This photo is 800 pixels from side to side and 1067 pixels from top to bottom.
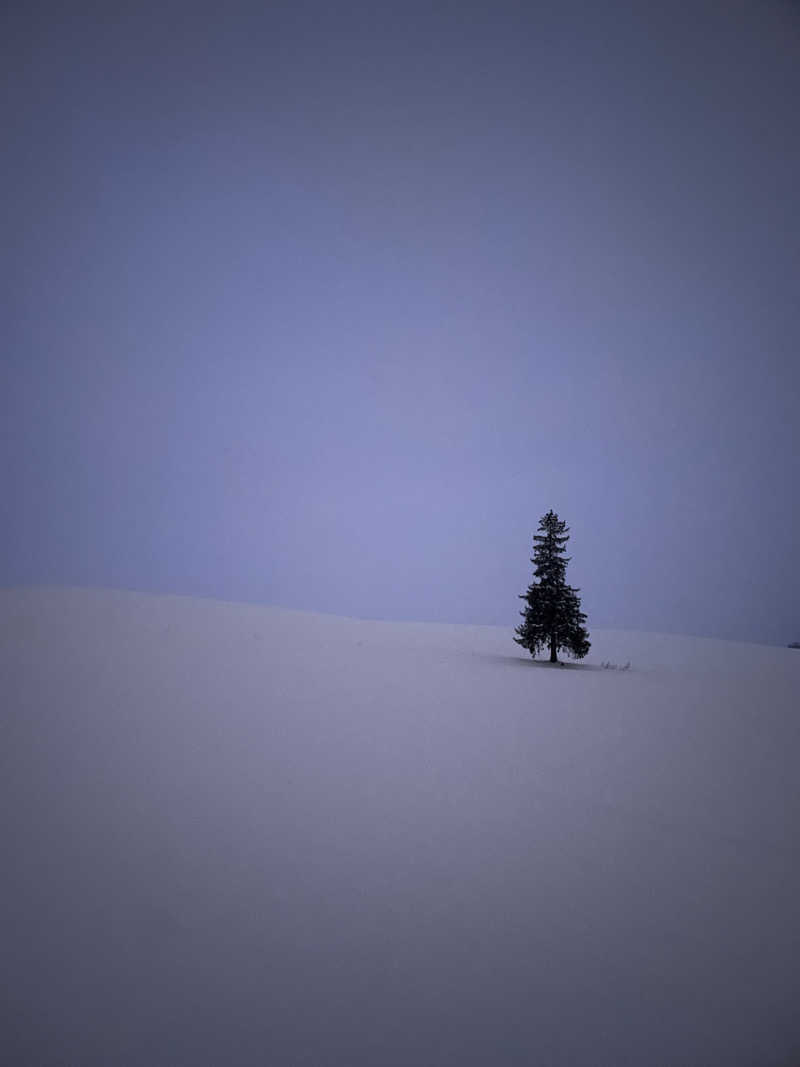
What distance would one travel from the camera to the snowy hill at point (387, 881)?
2.64 meters

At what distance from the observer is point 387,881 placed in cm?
367

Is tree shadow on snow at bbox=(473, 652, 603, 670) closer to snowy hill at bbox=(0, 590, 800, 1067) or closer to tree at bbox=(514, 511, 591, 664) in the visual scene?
tree at bbox=(514, 511, 591, 664)

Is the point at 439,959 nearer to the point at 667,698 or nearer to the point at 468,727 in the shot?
the point at 468,727

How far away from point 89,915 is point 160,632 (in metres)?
8.67

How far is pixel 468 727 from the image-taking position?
275 inches

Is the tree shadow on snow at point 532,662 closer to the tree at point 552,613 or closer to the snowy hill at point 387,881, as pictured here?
the tree at point 552,613

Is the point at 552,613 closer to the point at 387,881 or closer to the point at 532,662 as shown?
the point at 532,662

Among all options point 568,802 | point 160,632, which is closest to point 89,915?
point 568,802

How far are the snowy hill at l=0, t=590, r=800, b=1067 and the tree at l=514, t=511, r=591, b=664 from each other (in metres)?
4.95

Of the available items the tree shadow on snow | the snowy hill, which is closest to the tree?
the tree shadow on snow

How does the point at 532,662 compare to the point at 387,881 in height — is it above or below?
above

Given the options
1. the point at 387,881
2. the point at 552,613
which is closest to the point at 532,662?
the point at 552,613

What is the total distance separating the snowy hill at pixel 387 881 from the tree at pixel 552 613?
4.95 m

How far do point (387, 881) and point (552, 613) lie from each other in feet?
33.4
